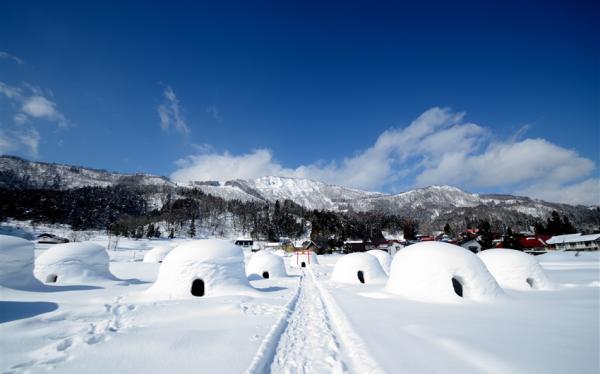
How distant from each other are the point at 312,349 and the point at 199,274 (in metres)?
8.98

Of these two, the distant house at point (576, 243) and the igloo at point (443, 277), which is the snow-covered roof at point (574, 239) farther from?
the igloo at point (443, 277)

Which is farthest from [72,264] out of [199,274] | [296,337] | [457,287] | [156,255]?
[156,255]

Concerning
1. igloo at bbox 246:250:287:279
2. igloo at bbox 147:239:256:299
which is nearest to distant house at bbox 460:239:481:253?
igloo at bbox 246:250:287:279

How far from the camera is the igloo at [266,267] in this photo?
1077 inches

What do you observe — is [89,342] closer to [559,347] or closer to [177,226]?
[559,347]

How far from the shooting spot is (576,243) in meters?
56.2

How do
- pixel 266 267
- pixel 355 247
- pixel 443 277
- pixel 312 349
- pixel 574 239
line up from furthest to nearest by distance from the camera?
1. pixel 355 247
2. pixel 574 239
3. pixel 266 267
4. pixel 443 277
5. pixel 312 349

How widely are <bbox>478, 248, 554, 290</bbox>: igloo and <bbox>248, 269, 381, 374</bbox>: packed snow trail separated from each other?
1335 cm

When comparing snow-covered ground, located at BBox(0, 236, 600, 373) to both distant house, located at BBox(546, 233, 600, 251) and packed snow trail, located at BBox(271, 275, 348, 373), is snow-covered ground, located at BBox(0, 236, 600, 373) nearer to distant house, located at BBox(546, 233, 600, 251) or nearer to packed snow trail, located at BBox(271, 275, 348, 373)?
packed snow trail, located at BBox(271, 275, 348, 373)

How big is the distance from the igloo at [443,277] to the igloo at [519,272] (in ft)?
16.6

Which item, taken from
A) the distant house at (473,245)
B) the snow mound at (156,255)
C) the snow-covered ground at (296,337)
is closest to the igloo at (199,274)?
the snow-covered ground at (296,337)

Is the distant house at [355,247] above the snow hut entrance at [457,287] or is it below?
below

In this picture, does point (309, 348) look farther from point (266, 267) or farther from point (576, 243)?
point (576, 243)

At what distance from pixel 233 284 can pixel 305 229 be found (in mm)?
101468
